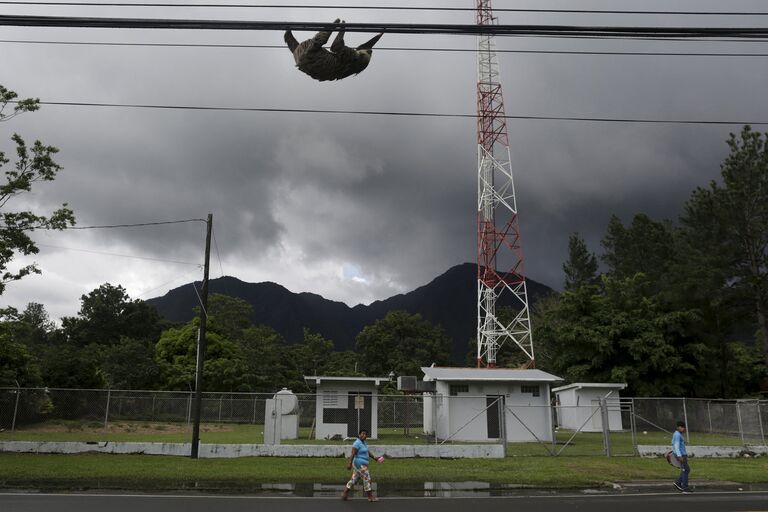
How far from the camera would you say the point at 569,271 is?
233 ft

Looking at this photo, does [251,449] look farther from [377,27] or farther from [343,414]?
[377,27]

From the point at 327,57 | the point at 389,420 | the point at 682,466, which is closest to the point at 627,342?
the point at 389,420

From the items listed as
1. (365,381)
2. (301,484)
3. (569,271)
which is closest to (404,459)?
(301,484)

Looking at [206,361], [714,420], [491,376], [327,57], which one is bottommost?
[714,420]

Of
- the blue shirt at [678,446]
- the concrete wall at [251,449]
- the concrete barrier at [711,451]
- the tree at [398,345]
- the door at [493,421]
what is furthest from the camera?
the tree at [398,345]

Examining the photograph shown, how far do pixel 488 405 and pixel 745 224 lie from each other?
22282 millimetres

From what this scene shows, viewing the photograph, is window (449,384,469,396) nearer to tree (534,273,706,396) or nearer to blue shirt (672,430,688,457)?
blue shirt (672,430,688,457)

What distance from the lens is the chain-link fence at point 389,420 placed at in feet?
76.3

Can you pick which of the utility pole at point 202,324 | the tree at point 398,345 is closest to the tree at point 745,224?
the utility pole at point 202,324

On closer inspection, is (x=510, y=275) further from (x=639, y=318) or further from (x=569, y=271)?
(x=569, y=271)

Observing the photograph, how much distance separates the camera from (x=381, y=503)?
1205 centimetres

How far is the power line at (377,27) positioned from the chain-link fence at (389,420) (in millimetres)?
14573

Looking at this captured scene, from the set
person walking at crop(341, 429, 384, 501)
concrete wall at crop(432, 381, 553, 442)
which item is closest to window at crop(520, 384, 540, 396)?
concrete wall at crop(432, 381, 553, 442)

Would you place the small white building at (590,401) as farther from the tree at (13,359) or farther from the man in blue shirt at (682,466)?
the tree at (13,359)
